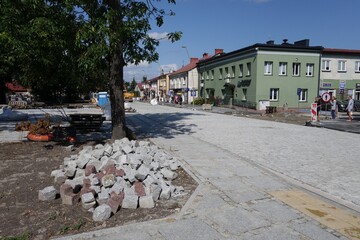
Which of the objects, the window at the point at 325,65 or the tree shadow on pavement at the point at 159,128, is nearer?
the tree shadow on pavement at the point at 159,128

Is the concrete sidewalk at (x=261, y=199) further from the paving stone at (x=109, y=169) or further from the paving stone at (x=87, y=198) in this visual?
the paving stone at (x=109, y=169)

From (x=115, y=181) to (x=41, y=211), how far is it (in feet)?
4.01

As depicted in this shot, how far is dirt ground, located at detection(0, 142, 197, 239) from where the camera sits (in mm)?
4359

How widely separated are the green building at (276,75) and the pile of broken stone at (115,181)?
31872 mm

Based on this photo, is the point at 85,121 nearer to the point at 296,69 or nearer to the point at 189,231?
the point at 189,231

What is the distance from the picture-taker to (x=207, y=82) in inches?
2073

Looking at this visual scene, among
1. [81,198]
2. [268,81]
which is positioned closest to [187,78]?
[268,81]

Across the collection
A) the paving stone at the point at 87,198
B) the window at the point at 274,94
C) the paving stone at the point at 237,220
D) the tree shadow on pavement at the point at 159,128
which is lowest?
the tree shadow on pavement at the point at 159,128

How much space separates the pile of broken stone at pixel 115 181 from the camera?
502 centimetres

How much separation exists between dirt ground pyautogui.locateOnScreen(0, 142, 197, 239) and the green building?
32102 mm

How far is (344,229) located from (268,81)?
115 ft

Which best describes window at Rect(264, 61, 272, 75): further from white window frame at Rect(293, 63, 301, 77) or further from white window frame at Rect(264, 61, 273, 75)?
white window frame at Rect(293, 63, 301, 77)

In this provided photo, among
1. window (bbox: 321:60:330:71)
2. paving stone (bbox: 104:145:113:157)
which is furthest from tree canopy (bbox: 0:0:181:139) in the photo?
window (bbox: 321:60:330:71)

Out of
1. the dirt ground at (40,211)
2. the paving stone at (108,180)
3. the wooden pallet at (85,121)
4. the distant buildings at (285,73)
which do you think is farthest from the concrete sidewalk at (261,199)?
the distant buildings at (285,73)
